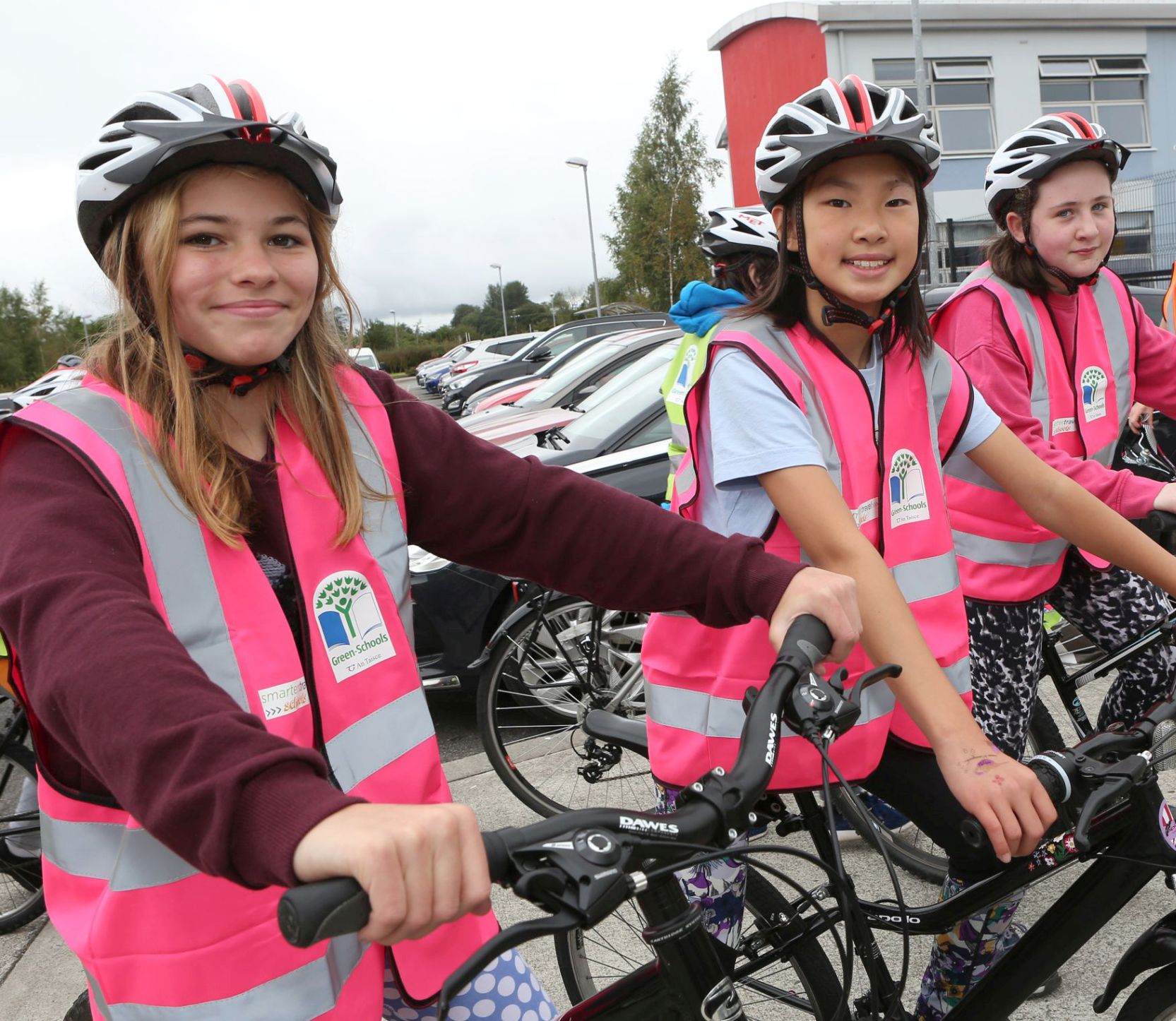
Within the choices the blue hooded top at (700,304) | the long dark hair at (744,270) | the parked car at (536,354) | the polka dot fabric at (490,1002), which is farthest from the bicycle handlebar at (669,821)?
the parked car at (536,354)

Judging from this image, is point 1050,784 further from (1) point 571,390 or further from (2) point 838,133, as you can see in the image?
(1) point 571,390

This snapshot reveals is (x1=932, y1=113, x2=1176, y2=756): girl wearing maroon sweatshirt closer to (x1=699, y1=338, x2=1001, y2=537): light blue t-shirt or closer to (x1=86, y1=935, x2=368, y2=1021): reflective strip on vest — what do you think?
(x1=699, y1=338, x2=1001, y2=537): light blue t-shirt

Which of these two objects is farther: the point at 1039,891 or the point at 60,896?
the point at 1039,891

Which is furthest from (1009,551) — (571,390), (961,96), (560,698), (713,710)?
(961,96)

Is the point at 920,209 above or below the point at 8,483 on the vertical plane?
above

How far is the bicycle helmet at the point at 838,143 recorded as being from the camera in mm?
2021

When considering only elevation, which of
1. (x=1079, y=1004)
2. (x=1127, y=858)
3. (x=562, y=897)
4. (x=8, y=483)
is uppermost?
Result: (x=8, y=483)

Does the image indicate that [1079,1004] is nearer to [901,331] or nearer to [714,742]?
[714,742]

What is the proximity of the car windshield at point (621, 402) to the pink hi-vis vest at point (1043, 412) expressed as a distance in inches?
103

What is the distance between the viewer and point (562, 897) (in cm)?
98

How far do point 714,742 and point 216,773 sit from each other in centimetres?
125

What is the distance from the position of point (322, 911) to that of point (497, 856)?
17 centimetres

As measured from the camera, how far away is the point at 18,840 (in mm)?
3785

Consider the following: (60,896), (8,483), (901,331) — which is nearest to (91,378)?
(8,483)
